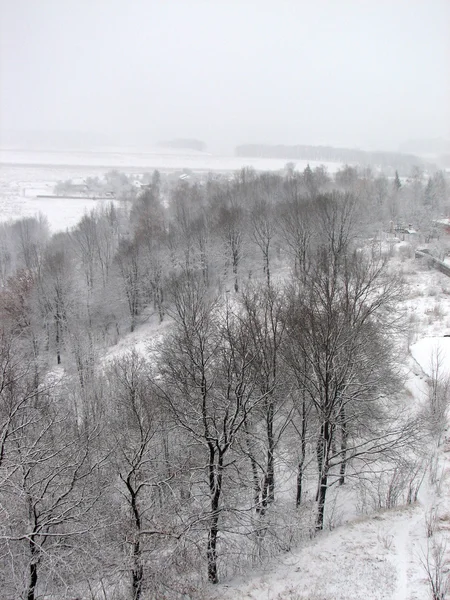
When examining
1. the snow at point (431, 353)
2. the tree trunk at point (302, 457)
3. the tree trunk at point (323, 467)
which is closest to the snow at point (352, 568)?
the tree trunk at point (323, 467)

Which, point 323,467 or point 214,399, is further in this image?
point 214,399

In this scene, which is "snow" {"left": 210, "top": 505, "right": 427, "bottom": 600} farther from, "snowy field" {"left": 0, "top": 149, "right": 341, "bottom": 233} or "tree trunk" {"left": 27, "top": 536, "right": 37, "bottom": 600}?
"snowy field" {"left": 0, "top": 149, "right": 341, "bottom": 233}

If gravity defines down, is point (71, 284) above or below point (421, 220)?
below

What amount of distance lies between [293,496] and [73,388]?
51.0 ft

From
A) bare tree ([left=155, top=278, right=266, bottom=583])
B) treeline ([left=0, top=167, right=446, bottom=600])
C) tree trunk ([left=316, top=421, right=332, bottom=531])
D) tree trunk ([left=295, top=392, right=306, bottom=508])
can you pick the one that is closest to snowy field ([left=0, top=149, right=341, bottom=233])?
treeline ([left=0, top=167, right=446, bottom=600])

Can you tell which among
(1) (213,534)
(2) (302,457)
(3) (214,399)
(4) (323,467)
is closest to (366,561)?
(4) (323,467)

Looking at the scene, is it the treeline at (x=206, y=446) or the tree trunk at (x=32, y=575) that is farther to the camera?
the treeline at (x=206, y=446)

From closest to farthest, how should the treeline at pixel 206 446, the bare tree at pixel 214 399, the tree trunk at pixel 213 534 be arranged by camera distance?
the treeline at pixel 206 446
the tree trunk at pixel 213 534
the bare tree at pixel 214 399

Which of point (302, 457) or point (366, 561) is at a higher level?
point (302, 457)

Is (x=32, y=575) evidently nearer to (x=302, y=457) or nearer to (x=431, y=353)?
(x=302, y=457)

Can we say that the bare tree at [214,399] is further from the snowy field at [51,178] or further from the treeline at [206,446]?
the snowy field at [51,178]

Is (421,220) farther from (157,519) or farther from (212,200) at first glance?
(157,519)

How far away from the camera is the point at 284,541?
1235 centimetres

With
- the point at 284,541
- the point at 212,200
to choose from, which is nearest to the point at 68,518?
the point at 284,541
